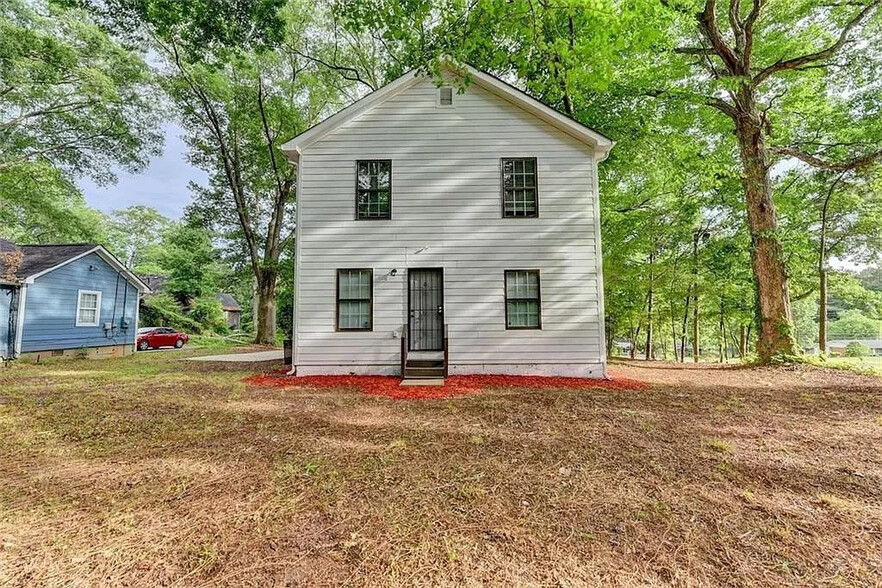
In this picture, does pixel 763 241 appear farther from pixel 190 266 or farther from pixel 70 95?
pixel 190 266

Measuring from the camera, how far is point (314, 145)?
8906 millimetres

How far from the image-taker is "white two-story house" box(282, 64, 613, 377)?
855 centimetres

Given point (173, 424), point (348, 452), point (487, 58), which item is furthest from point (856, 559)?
point (487, 58)

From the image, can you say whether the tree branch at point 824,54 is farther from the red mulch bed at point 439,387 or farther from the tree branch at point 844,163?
the red mulch bed at point 439,387

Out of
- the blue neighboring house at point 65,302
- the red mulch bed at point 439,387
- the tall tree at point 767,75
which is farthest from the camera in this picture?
the blue neighboring house at point 65,302

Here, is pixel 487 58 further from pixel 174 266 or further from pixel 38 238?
pixel 38 238

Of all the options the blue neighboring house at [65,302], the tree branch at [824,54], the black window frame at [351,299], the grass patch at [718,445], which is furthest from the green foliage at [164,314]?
the tree branch at [824,54]

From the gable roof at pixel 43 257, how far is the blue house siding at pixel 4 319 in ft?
1.83

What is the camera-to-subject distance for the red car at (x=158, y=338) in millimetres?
18816

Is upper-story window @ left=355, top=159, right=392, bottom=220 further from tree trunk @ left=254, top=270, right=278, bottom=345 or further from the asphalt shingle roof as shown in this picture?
tree trunk @ left=254, top=270, right=278, bottom=345

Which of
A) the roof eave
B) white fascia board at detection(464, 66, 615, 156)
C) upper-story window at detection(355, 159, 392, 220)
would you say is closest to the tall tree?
white fascia board at detection(464, 66, 615, 156)

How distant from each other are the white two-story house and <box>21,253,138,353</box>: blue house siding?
10475 mm

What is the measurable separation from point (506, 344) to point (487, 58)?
18.7 ft

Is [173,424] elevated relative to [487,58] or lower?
lower
